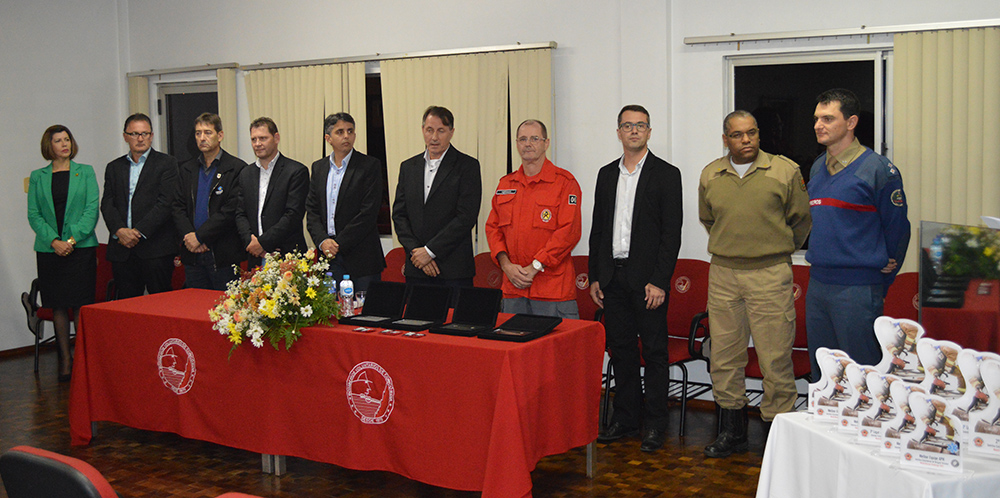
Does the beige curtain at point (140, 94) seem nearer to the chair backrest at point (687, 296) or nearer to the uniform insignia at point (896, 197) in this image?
the chair backrest at point (687, 296)

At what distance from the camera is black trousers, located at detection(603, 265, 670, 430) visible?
4.36 m

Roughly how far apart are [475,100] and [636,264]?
2.26 metres

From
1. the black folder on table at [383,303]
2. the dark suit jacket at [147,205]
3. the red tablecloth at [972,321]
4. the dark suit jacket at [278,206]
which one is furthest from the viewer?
the dark suit jacket at [147,205]

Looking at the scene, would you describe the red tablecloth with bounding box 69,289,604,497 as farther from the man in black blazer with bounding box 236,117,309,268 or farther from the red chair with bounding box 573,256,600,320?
the red chair with bounding box 573,256,600,320

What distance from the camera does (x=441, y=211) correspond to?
15.8 feet

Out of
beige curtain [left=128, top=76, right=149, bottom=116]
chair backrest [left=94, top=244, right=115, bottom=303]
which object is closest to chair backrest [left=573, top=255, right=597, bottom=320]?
chair backrest [left=94, top=244, right=115, bottom=303]

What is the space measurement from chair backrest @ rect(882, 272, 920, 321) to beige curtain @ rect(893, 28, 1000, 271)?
0.35m

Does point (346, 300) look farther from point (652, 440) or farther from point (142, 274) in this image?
Answer: point (142, 274)

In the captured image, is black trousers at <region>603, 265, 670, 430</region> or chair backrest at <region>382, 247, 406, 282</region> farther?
chair backrest at <region>382, 247, 406, 282</region>

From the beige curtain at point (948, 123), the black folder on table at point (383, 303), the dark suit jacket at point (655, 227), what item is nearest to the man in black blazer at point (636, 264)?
the dark suit jacket at point (655, 227)

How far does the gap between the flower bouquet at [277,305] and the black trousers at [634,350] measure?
5.12 ft

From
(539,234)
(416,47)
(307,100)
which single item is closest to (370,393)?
(539,234)

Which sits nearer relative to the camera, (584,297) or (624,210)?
(624,210)

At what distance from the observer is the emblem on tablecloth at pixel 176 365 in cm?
411
